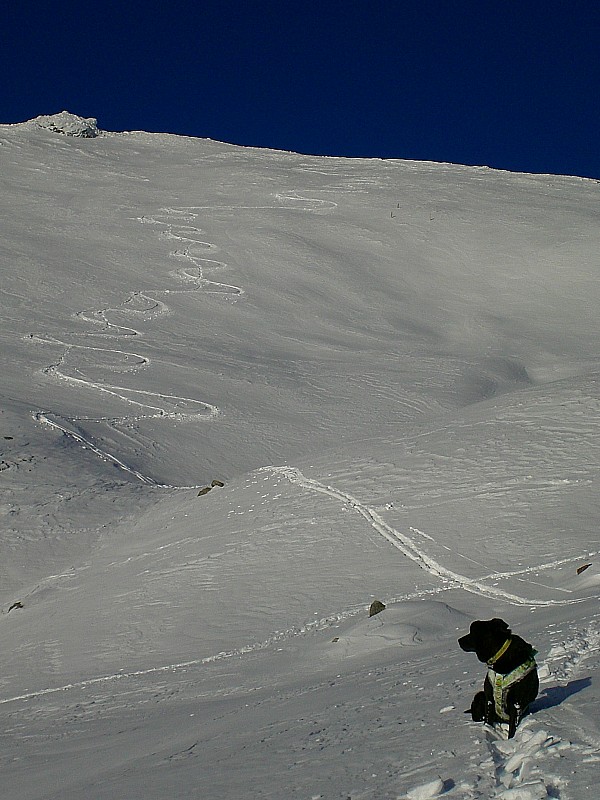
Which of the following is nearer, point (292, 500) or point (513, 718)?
point (513, 718)

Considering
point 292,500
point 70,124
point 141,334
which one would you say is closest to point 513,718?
point 292,500

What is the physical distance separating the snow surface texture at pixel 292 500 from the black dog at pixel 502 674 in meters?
0.11

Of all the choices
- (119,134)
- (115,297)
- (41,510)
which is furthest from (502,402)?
(119,134)

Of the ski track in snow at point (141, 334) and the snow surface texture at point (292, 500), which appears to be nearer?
the snow surface texture at point (292, 500)

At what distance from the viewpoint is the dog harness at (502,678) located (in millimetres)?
4184

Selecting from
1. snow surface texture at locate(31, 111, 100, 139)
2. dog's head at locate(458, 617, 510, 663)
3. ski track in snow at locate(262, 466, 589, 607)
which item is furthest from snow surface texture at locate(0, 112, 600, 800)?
snow surface texture at locate(31, 111, 100, 139)

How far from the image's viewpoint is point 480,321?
30844 mm

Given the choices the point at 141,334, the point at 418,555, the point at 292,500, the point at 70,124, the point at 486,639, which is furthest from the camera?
the point at 70,124

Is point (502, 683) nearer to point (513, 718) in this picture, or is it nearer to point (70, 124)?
point (513, 718)

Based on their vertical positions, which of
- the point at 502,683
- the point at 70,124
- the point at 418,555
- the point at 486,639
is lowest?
the point at 418,555

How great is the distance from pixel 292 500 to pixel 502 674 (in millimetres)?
8842

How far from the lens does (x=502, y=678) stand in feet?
13.8

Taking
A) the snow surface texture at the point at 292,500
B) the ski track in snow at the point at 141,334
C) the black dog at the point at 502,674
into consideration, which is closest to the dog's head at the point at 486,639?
the black dog at the point at 502,674

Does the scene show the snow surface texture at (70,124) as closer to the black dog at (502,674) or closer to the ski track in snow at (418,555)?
the ski track in snow at (418,555)
